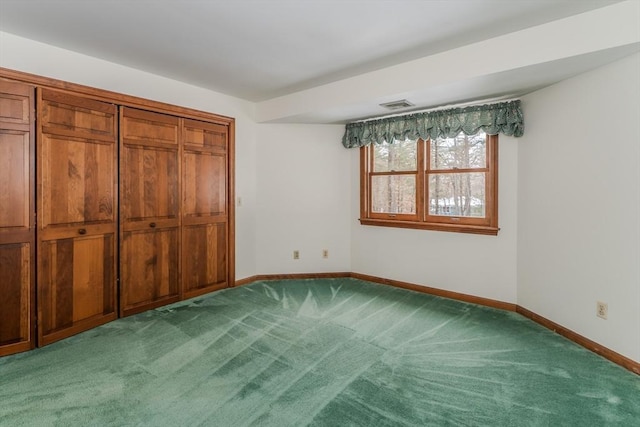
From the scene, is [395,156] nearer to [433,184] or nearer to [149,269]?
[433,184]

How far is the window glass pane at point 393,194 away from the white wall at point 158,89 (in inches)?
64.3

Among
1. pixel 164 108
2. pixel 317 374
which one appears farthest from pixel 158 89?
pixel 317 374

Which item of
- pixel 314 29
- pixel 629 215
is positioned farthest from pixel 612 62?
pixel 314 29

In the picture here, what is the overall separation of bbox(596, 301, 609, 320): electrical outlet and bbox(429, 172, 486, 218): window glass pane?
131 centimetres

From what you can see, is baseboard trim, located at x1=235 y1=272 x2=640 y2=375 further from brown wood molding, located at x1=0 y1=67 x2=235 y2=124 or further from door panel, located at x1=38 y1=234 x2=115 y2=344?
brown wood molding, located at x1=0 y1=67 x2=235 y2=124

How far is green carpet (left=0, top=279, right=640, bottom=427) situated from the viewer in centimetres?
183

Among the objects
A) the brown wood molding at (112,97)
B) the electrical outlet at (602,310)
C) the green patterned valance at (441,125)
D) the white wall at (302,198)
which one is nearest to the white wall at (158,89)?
the brown wood molding at (112,97)

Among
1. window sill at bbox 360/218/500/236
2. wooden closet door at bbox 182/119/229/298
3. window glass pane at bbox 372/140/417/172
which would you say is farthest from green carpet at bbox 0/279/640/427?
window glass pane at bbox 372/140/417/172

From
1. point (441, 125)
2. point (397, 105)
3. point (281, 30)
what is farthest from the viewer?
point (441, 125)

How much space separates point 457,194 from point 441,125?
783 millimetres

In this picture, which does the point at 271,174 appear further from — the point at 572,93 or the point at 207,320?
the point at 572,93

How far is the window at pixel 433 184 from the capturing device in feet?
11.7

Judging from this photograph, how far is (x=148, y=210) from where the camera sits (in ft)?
11.2

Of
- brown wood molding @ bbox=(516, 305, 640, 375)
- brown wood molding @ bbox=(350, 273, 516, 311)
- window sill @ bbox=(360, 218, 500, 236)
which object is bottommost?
brown wood molding @ bbox=(516, 305, 640, 375)
